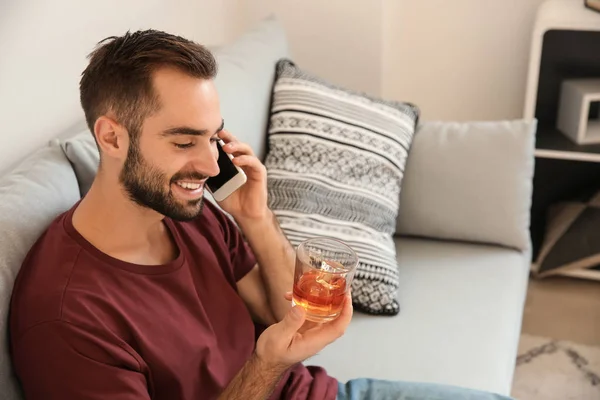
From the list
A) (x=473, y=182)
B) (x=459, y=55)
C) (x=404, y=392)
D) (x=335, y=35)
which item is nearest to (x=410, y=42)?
(x=459, y=55)

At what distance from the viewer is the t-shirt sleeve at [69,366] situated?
1.00 meters

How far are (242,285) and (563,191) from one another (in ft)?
5.73

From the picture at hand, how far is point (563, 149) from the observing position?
2379 mm

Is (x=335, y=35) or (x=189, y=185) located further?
(x=335, y=35)

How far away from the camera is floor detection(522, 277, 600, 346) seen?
91.9 inches

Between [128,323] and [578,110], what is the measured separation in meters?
1.83

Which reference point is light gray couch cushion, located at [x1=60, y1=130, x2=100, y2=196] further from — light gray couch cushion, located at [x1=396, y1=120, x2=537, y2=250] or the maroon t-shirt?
light gray couch cushion, located at [x1=396, y1=120, x2=537, y2=250]

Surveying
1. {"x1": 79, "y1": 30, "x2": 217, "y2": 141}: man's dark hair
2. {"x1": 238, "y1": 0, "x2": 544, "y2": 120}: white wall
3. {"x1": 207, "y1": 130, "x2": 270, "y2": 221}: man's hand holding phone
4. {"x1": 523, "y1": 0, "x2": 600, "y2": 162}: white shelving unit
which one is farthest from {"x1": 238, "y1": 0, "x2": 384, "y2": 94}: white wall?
{"x1": 79, "y1": 30, "x2": 217, "y2": 141}: man's dark hair

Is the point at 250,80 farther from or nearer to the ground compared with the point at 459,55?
farther from the ground

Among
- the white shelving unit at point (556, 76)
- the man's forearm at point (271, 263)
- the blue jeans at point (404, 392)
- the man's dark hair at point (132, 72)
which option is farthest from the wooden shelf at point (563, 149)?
the man's dark hair at point (132, 72)

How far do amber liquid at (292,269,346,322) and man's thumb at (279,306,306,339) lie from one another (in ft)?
0.14

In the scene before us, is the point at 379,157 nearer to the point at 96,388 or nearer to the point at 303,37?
the point at 303,37

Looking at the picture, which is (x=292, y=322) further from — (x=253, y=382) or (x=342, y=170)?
(x=342, y=170)

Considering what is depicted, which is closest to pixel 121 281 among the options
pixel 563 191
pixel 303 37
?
pixel 303 37
